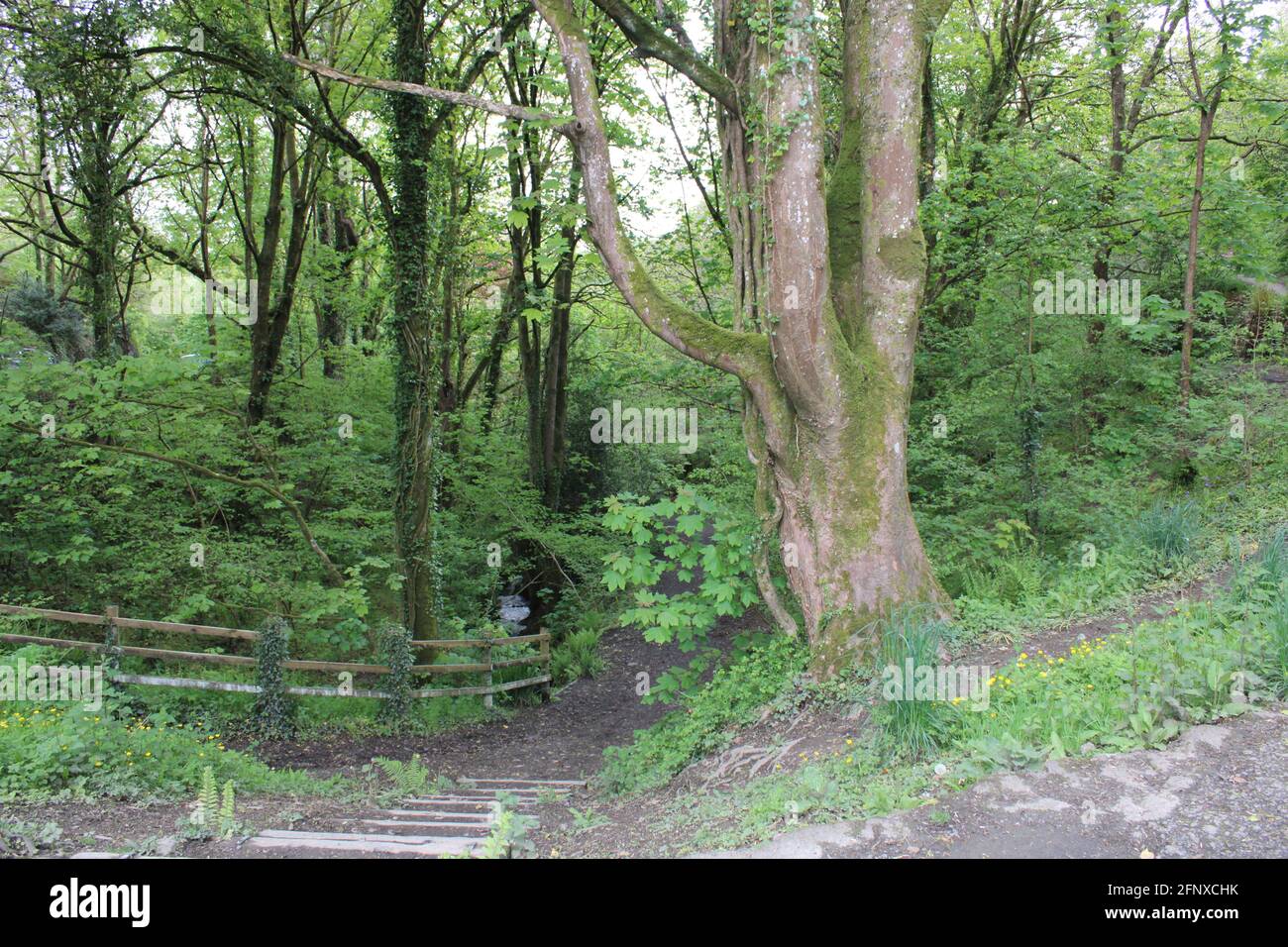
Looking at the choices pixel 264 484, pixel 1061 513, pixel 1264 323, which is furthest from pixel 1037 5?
pixel 264 484

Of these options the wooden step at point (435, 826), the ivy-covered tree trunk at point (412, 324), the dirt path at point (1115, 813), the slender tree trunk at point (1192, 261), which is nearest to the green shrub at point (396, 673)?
the ivy-covered tree trunk at point (412, 324)

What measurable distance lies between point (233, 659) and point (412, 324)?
173 inches

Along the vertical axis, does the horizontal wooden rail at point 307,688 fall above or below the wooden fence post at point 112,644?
below

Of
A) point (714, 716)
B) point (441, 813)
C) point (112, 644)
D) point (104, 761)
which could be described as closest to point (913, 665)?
point (714, 716)

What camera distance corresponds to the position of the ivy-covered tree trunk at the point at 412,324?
9.28m

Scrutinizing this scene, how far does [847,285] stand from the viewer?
22.4ft

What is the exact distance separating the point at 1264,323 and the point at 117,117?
17282mm

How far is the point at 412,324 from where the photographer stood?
9.57 m

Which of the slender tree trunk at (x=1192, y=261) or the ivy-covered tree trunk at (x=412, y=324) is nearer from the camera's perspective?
the slender tree trunk at (x=1192, y=261)

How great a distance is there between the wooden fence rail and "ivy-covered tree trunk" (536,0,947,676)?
17.1 ft

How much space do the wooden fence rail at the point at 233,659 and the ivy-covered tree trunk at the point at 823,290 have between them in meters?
5.21

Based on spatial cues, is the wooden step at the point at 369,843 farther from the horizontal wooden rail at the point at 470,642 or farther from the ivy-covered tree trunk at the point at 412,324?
the ivy-covered tree trunk at the point at 412,324

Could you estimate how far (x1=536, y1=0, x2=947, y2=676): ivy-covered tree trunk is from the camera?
6074 mm
